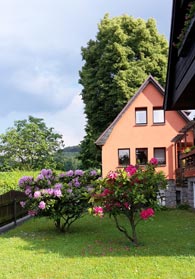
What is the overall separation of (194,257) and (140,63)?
77.1ft

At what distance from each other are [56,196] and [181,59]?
7204 millimetres

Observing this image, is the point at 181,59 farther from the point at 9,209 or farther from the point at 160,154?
the point at 160,154

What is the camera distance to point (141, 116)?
24.6 meters

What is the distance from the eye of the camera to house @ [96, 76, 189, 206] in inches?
950

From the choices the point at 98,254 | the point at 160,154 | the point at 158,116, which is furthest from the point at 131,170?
the point at 158,116

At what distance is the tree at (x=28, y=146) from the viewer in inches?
2077

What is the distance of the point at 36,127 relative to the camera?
178 feet

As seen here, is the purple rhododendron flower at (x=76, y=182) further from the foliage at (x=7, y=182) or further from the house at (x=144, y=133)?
the house at (x=144, y=133)

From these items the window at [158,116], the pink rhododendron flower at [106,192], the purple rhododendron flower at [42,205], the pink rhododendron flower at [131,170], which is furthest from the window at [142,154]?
the pink rhododendron flower at [106,192]

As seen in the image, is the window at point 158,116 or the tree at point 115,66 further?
the tree at point 115,66

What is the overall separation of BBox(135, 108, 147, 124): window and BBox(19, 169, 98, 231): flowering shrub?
462 inches

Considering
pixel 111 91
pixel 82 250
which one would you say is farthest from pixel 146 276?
pixel 111 91

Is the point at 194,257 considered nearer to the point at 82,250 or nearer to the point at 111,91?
the point at 82,250

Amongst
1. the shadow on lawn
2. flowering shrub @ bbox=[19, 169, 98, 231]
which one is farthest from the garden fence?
flowering shrub @ bbox=[19, 169, 98, 231]
